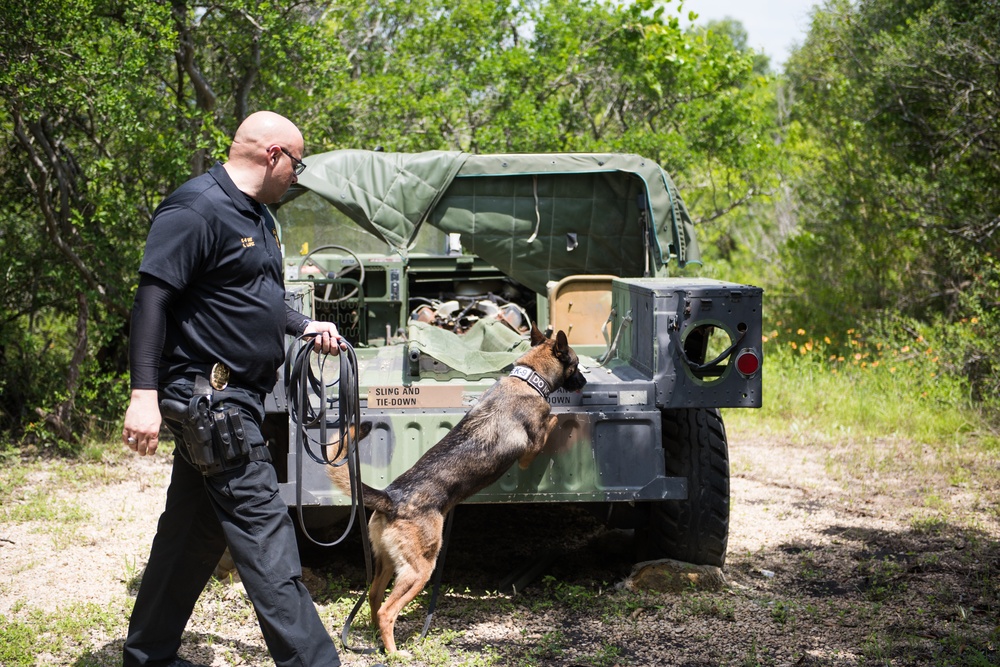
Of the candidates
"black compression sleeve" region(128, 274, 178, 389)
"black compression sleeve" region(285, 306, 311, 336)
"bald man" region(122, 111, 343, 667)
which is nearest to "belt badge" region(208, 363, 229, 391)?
"bald man" region(122, 111, 343, 667)

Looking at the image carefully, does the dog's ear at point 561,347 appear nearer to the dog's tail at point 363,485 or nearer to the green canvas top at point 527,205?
the dog's tail at point 363,485

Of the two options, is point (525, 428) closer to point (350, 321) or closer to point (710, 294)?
point (710, 294)

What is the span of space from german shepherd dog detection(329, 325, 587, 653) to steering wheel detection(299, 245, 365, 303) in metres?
1.97

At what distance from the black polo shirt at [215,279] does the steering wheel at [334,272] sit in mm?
2655

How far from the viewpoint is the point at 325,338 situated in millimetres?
3521

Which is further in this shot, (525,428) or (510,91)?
(510,91)

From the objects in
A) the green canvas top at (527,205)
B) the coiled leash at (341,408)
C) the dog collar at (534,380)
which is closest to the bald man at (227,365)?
the coiled leash at (341,408)

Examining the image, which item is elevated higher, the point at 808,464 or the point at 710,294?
the point at 710,294

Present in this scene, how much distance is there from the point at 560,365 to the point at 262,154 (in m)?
1.76

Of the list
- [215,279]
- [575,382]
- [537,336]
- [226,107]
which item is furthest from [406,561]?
[226,107]

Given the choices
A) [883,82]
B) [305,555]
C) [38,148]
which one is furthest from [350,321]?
[883,82]

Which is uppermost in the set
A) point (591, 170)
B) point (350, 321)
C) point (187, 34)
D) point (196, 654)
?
point (187, 34)

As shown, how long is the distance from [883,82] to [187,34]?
25.5 feet

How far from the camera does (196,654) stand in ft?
12.9
